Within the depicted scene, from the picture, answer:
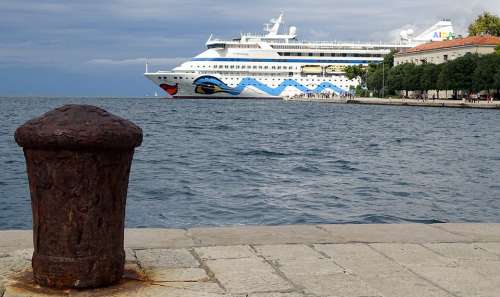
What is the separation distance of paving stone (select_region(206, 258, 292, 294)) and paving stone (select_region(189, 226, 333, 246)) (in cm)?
48

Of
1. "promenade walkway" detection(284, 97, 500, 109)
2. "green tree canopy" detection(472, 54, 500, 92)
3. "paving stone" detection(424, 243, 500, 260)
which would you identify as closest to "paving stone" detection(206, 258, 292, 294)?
"paving stone" detection(424, 243, 500, 260)

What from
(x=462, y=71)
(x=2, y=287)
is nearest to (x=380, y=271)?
(x=2, y=287)

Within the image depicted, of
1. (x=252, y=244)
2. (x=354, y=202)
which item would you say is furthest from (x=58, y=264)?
(x=354, y=202)

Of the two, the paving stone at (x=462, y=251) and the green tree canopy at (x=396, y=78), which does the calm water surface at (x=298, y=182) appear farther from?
the green tree canopy at (x=396, y=78)

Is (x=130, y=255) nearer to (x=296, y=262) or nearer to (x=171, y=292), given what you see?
(x=171, y=292)

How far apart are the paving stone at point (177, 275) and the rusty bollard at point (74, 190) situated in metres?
0.20

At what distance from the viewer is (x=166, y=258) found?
A: 3.75 meters

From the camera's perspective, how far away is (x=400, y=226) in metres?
4.94

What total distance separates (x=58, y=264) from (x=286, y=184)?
381 inches

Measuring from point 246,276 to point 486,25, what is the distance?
301ft

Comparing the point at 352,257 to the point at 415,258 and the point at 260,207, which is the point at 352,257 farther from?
the point at 260,207

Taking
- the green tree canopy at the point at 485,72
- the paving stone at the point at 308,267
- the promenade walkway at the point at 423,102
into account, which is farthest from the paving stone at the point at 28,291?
the green tree canopy at the point at 485,72

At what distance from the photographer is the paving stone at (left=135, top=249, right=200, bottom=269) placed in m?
3.61

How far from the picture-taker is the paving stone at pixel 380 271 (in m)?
3.23
